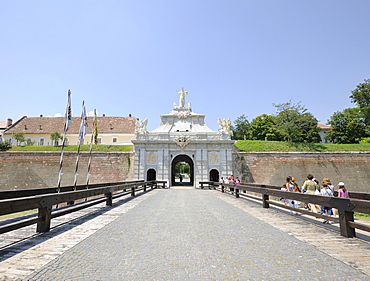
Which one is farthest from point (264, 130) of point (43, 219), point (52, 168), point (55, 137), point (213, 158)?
point (43, 219)

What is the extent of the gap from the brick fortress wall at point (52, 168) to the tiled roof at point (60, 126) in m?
17.4

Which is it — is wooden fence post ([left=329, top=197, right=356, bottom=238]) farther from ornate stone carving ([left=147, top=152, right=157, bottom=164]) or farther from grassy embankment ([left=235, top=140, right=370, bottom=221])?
grassy embankment ([left=235, top=140, right=370, bottom=221])

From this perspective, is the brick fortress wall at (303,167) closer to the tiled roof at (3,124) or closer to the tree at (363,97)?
the tree at (363,97)

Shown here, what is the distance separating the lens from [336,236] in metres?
5.18

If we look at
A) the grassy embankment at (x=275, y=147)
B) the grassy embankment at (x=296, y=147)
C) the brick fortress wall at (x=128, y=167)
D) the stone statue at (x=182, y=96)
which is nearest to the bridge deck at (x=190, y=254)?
the brick fortress wall at (x=128, y=167)

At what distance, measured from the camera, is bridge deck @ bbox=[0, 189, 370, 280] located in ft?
10.5

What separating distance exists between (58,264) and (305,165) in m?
32.5

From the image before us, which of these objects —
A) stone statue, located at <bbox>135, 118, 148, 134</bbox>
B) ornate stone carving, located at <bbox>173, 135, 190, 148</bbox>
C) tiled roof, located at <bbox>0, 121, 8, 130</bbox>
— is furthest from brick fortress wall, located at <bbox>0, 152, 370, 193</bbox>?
tiled roof, located at <bbox>0, 121, 8, 130</bbox>

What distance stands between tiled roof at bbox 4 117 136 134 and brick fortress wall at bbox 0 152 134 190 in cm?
1735

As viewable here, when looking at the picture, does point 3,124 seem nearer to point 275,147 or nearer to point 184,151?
point 184,151

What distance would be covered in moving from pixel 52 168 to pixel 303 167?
112 feet

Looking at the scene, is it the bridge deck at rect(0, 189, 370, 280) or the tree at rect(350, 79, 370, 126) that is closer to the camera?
the bridge deck at rect(0, 189, 370, 280)

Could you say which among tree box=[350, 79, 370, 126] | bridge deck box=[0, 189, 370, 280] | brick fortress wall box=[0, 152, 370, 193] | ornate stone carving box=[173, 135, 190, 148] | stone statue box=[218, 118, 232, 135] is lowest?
bridge deck box=[0, 189, 370, 280]

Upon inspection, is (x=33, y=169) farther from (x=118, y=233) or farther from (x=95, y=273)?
(x=95, y=273)
